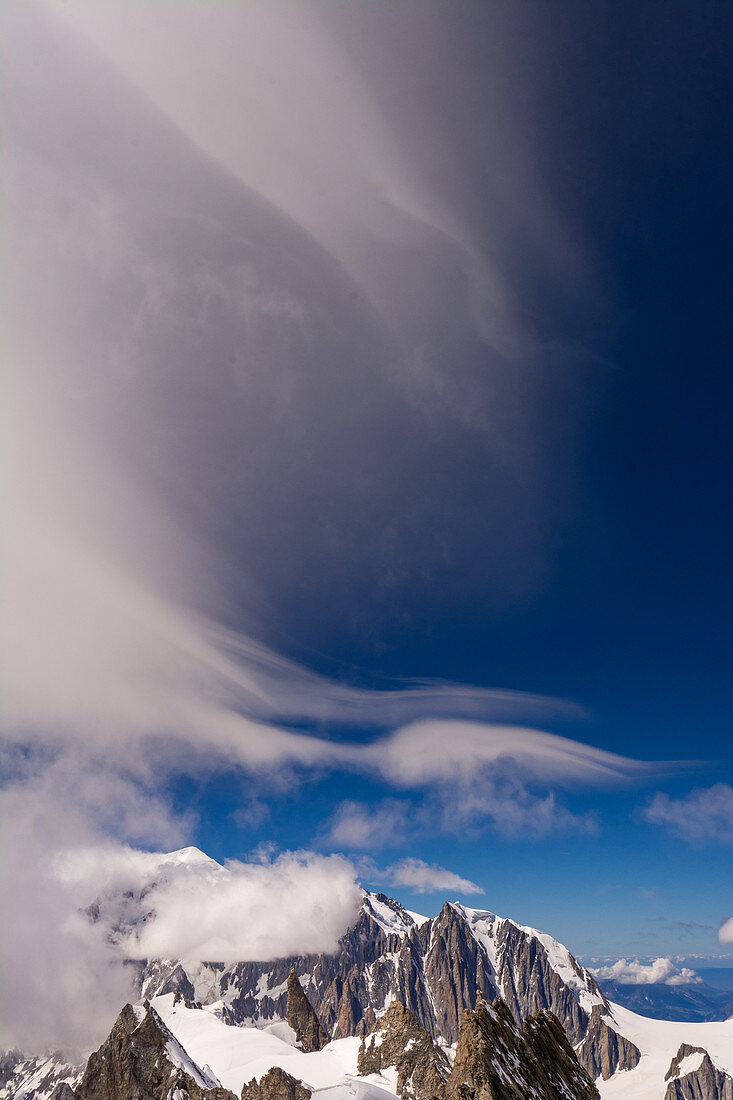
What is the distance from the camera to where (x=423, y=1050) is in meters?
102

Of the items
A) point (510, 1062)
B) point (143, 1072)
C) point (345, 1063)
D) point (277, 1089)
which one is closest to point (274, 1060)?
point (345, 1063)

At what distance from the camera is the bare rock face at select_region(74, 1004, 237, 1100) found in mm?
72312

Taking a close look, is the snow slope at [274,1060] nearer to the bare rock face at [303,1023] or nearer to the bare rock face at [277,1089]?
the bare rock face at [277,1089]

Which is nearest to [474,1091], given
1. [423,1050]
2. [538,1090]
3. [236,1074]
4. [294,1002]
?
[538,1090]

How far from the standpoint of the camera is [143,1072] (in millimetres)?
74000

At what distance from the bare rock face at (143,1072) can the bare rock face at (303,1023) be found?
9045cm

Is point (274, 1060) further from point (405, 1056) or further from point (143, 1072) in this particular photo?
point (143, 1072)

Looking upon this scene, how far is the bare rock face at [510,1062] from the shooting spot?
34219 mm

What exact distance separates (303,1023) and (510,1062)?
155 metres

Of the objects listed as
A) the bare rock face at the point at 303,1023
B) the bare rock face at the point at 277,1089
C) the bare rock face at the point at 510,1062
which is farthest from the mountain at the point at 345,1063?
the bare rock face at the point at 303,1023

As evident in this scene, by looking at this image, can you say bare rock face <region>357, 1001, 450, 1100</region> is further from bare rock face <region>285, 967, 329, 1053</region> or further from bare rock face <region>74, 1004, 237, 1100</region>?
bare rock face <region>285, 967, 329, 1053</region>

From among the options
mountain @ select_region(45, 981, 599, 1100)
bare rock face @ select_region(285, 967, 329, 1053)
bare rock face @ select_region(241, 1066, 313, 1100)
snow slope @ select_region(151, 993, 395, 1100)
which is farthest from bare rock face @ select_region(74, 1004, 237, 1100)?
bare rock face @ select_region(285, 967, 329, 1053)

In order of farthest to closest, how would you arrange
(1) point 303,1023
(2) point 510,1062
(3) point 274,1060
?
(1) point 303,1023, (3) point 274,1060, (2) point 510,1062

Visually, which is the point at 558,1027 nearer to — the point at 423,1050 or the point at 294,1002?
the point at 423,1050
